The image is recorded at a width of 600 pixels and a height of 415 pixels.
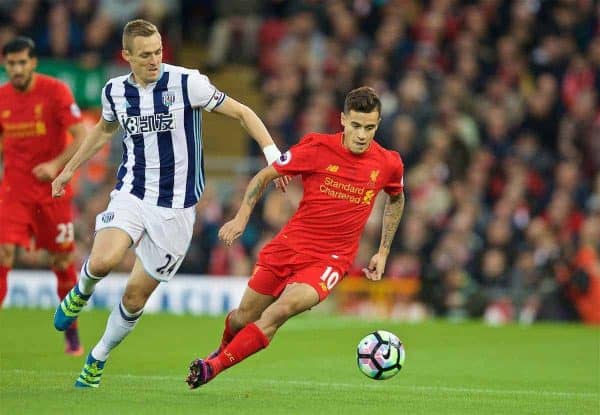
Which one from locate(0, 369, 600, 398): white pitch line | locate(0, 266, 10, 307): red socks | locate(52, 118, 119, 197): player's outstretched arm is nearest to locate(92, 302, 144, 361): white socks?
locate(0, 369, 600, 398): white pitch line

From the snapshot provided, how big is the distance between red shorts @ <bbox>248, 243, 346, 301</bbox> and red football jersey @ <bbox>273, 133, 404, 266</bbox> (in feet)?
0.21

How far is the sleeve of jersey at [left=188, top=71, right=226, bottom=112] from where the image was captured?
10195 millimetres

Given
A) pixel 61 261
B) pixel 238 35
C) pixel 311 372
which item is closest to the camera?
pixel 311 372

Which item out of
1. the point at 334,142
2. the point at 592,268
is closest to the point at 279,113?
the point at 592,268

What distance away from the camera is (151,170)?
400 inches

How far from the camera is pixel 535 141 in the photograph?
2069 centimetres

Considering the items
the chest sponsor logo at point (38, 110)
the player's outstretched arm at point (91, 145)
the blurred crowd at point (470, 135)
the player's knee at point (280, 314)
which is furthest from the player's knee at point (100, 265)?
the blurred crowd at point (470, 135)

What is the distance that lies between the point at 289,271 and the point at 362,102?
1351 millimetres

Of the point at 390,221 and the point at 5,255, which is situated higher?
the point at 390,221

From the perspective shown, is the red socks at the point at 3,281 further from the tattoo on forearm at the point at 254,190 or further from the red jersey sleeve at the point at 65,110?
the tattoo on forearm at the point at 254,190

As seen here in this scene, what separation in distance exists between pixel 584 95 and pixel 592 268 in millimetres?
3028

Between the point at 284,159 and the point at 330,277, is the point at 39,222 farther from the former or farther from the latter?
the point at 330,277

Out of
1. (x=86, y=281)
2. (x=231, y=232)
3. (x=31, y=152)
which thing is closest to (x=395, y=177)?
(x=231, y=232)

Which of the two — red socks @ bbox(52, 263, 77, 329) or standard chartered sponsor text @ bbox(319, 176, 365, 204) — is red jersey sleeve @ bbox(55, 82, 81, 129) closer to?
red socks @ bbox(52, 263, 77, 329)
